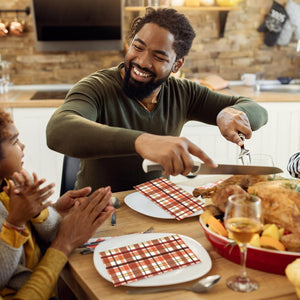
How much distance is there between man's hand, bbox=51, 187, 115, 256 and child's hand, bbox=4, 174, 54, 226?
18 cm

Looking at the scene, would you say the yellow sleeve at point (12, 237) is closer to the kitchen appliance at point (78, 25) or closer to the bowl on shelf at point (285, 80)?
the kitchen appliance at point (78, 25)

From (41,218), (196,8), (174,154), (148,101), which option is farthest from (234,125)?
(196,8)

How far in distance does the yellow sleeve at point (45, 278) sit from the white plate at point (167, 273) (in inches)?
3.9

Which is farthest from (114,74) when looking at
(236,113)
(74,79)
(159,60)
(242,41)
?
(242,41)

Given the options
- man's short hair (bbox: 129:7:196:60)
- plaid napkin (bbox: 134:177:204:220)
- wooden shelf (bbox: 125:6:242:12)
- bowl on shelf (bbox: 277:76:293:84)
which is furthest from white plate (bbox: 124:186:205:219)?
bowl on shelf (bbox: 277:76:293:84)

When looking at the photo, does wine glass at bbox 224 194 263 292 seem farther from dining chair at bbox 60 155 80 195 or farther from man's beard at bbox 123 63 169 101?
dining chair at bbox 60 155 80 195

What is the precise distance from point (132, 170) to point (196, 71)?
2.06 metres

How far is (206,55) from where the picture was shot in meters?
3.72

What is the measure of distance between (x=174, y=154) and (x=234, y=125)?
26.6 inches

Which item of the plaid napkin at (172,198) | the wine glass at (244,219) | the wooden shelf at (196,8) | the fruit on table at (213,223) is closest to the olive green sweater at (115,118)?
the plaid napkin at (172,198)

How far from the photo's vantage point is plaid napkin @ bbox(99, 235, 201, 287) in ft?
3.49

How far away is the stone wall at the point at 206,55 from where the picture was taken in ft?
11.6

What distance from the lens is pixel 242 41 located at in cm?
372

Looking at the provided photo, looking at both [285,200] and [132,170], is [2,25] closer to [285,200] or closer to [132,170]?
[132,170]
